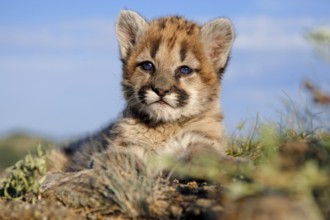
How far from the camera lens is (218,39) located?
6723mm

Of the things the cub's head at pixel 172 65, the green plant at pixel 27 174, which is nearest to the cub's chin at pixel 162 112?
the cub's head at pixel 172 65

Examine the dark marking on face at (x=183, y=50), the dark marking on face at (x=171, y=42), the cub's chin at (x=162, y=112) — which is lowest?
the cub's chin at (x=162, y=112)

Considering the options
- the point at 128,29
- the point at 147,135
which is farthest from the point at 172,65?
the point at 128,29

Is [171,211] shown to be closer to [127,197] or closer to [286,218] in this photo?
[127,197]

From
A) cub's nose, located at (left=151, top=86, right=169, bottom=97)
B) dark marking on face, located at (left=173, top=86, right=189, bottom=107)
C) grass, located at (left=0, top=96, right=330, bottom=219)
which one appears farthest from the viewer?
dark marking on face, located at (left=173, top=86, right=189, bottom=107)

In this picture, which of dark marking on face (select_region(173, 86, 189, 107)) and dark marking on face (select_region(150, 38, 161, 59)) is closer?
dark marking on face (select_region(173, 86, 189, 107))

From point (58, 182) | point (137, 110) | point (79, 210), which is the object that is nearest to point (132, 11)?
point (137, 110)

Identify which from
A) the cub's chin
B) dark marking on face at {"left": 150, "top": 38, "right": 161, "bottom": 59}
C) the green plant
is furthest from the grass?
dark marking on face at {"left": 150, "top": 38, "right": 161, "bottom": 59}

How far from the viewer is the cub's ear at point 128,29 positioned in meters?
6.71

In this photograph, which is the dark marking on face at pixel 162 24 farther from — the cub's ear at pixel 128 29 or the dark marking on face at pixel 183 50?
the dark marking on face at pixel 183 50

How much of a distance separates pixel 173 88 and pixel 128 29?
4.10 ft

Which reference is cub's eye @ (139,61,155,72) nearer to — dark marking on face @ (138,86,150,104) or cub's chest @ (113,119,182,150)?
dark marking on face @ (138,86,150,104)

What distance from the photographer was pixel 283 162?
329 centimetres

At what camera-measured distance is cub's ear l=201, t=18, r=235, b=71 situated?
6.59 meters
